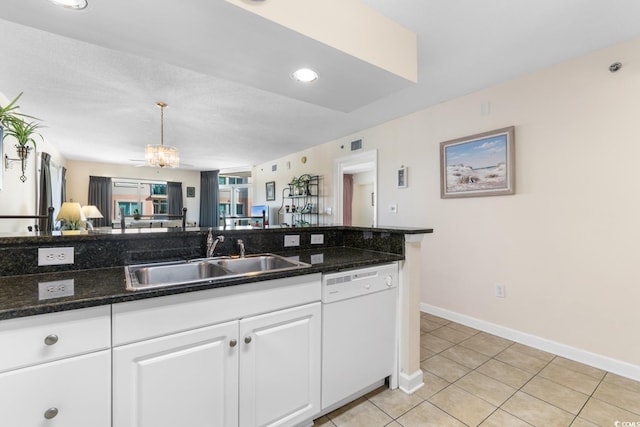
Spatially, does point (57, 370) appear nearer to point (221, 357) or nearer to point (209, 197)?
point (221, 357)

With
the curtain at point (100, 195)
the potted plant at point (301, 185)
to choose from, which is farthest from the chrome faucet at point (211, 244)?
the curtain at point (100, 195)

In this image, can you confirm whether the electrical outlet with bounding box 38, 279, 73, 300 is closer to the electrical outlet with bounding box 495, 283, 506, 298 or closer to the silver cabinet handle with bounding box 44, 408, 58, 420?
the silver cabinet handle with bounding box 44, 408, 58, 420

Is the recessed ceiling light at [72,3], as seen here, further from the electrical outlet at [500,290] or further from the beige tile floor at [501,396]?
the electrical outlet at [500,290]

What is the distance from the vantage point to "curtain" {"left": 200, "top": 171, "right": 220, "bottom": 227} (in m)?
8.31

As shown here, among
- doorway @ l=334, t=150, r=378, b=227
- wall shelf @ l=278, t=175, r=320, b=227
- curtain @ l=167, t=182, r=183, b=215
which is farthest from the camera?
curtain @ l=167, t=182, r=183, b=215

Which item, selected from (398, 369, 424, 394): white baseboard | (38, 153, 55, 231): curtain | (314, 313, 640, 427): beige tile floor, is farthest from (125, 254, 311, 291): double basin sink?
(38, 153, 55, 231): curtain

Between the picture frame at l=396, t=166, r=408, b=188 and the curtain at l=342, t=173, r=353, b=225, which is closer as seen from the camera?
the picture frame at l=396, t=166, r=408, b=188

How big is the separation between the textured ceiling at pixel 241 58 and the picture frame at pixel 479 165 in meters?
0.51

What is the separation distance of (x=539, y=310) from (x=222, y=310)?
103 inches

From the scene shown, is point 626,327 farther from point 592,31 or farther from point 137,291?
point 137,291

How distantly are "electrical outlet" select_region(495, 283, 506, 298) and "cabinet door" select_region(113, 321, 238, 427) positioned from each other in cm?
249

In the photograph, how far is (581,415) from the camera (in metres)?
1.59

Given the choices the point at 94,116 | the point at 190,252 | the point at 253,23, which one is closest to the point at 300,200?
the point at 94,116

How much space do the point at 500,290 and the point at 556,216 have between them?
814 millimetres
